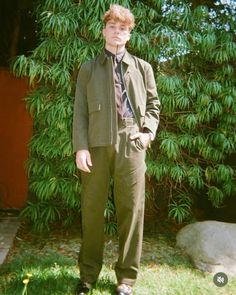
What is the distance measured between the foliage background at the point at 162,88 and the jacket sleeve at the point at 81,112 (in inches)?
43.1

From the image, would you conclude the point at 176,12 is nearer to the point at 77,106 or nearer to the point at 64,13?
the point at 64,13

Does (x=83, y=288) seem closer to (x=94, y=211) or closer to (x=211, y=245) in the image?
(x=94, y=211)

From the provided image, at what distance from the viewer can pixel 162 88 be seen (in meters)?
3.90

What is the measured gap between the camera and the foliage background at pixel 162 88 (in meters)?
3.82

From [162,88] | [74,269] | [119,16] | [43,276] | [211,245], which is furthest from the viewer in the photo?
[162,88]

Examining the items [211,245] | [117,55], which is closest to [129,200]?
[117,55]

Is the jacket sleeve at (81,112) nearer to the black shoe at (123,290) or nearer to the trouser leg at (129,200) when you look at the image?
the trouser leg at (129,200)

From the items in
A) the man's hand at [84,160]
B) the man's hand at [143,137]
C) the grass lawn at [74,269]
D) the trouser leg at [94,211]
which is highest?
the man's hand at [143,137]

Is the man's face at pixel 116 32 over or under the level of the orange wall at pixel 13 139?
over

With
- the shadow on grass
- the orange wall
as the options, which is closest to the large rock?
the shadow on grass

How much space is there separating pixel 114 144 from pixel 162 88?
1447 millimetres

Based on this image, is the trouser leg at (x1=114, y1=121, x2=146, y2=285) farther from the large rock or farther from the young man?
the large rock

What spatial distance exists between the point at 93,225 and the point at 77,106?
2.52ft

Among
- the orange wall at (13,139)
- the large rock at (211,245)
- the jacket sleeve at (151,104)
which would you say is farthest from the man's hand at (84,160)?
the orange wall at (13,139)
